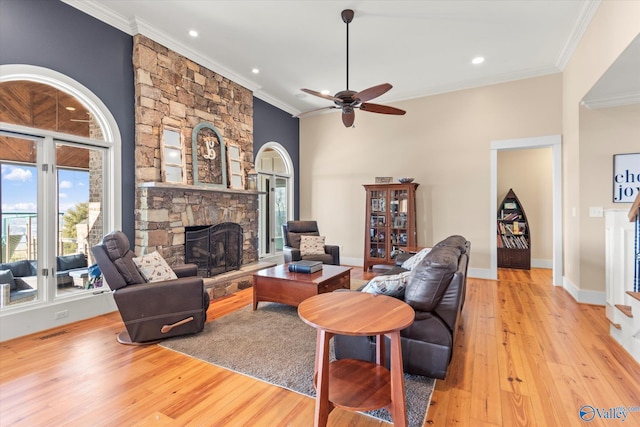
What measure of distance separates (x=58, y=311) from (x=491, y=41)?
6106 millimetres

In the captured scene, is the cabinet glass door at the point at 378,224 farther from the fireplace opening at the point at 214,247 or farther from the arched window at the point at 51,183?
the arched window at the point at 51,183

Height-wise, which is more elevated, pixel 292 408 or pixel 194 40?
pixel 194 40

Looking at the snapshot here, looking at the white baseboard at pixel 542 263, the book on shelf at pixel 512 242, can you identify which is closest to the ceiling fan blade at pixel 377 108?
the book on shelf at pixel 512 242

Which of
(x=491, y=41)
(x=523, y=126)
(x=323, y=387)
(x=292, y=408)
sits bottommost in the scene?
(x=292, y=408)

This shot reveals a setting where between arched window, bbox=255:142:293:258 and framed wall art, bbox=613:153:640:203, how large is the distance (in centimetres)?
545

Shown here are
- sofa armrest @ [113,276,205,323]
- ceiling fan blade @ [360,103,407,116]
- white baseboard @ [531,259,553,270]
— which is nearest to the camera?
sofa armrest @ [113,276,205,323]

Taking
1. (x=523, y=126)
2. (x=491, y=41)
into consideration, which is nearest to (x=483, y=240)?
(x=523, y=126)

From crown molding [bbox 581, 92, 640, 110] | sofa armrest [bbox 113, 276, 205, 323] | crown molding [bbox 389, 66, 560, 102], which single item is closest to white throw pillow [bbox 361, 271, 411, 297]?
sofa armrest [bbox 113, 276, 205, 323]

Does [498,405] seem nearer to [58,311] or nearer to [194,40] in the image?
[58,311]

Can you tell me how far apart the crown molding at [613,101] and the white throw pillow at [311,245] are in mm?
4168

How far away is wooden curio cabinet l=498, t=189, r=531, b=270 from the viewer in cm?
604

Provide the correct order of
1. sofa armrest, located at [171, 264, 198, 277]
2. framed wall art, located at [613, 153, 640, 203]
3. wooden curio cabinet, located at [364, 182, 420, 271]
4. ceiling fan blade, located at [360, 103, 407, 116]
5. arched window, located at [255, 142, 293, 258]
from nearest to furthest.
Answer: sofa armrest, located at [171, 264, 198, 277], ceiling fan blade, located at [360, 103, 407, 116], framed wall art, located at [613, 153, 640, 203], wooden curio cabinet, located at [364, 182, 420, 271], arched window, located at [255, 142, 293, 258]

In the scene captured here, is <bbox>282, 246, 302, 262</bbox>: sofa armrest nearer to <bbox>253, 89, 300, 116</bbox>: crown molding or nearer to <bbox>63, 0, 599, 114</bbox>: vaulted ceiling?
<bbox>63, 0, 599, 114</bbox>: vaulted ceiling

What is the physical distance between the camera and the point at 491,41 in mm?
4043
